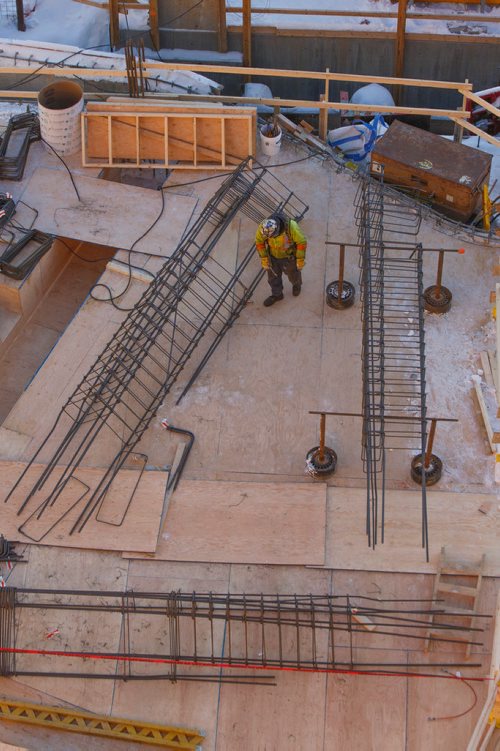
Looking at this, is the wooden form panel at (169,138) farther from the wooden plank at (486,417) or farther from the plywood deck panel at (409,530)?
the plywood deck panel at (409,530)

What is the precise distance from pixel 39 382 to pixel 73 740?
513 cm

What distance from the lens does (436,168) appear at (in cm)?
1912

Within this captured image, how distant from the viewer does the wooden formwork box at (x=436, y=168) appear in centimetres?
1903

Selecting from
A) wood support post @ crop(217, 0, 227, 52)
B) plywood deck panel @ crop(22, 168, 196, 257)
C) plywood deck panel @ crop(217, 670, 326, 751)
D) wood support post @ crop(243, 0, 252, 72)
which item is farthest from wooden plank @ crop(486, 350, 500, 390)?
wood support post @ crop(217, 0, 227, 52)

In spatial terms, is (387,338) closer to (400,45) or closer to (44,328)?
(44,328)

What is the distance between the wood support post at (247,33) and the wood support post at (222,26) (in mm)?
457

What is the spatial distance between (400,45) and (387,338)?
8.83m

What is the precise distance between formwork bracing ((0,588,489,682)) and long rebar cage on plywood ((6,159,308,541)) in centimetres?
131

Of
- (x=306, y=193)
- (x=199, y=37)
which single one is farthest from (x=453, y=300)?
(x=199, y=37)

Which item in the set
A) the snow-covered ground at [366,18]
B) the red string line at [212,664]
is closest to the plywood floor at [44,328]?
the red string line at [212,664]

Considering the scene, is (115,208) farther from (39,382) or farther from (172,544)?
(172,544)

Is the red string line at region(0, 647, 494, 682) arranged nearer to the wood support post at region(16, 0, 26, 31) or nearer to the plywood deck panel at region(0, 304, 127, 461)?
the plywood deck panel at region(0, 304, 127, 461)

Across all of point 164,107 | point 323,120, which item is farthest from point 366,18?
point 164,107

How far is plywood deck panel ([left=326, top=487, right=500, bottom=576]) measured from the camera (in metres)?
14.9
